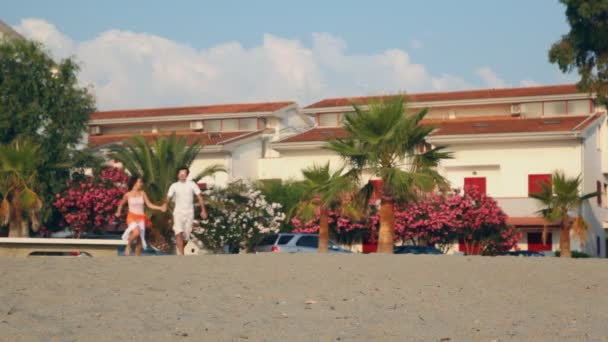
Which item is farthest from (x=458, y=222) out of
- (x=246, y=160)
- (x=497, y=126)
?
(x=246, y=160)

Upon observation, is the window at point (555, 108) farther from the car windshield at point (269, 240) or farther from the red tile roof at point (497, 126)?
the car windshield at point (269, 240)

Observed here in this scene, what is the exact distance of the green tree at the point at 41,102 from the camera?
3884cm

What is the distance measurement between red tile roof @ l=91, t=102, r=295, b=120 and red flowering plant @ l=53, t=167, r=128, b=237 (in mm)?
20310

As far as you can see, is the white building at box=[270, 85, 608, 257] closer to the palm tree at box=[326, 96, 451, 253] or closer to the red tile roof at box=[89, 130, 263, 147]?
the red tile roof at box=[89, 130, 263, 147]

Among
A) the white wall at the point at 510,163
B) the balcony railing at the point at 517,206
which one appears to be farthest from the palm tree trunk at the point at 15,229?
the balcony railing at the point at 517,206

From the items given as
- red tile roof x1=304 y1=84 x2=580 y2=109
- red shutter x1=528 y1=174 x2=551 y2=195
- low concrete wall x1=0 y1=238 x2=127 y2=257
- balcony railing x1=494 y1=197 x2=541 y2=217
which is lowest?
low concrete wall x1=0 y1=238 x2=127 y2=257

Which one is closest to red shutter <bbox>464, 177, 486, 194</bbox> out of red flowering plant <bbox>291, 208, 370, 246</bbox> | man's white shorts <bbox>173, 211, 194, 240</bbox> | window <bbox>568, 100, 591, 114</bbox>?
red flowering plant <bbox>291, 208, 370, 246</bbox>

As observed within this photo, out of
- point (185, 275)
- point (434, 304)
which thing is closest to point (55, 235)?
point (185, 275)

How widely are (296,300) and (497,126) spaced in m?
42.0

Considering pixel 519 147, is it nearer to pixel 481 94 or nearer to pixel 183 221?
pixel 481 94

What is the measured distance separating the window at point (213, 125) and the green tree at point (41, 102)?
22.4 metres

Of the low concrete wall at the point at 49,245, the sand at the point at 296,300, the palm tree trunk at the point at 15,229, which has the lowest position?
the sand at the point at 296,300

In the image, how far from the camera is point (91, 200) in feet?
133

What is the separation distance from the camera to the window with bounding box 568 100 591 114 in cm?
5494
